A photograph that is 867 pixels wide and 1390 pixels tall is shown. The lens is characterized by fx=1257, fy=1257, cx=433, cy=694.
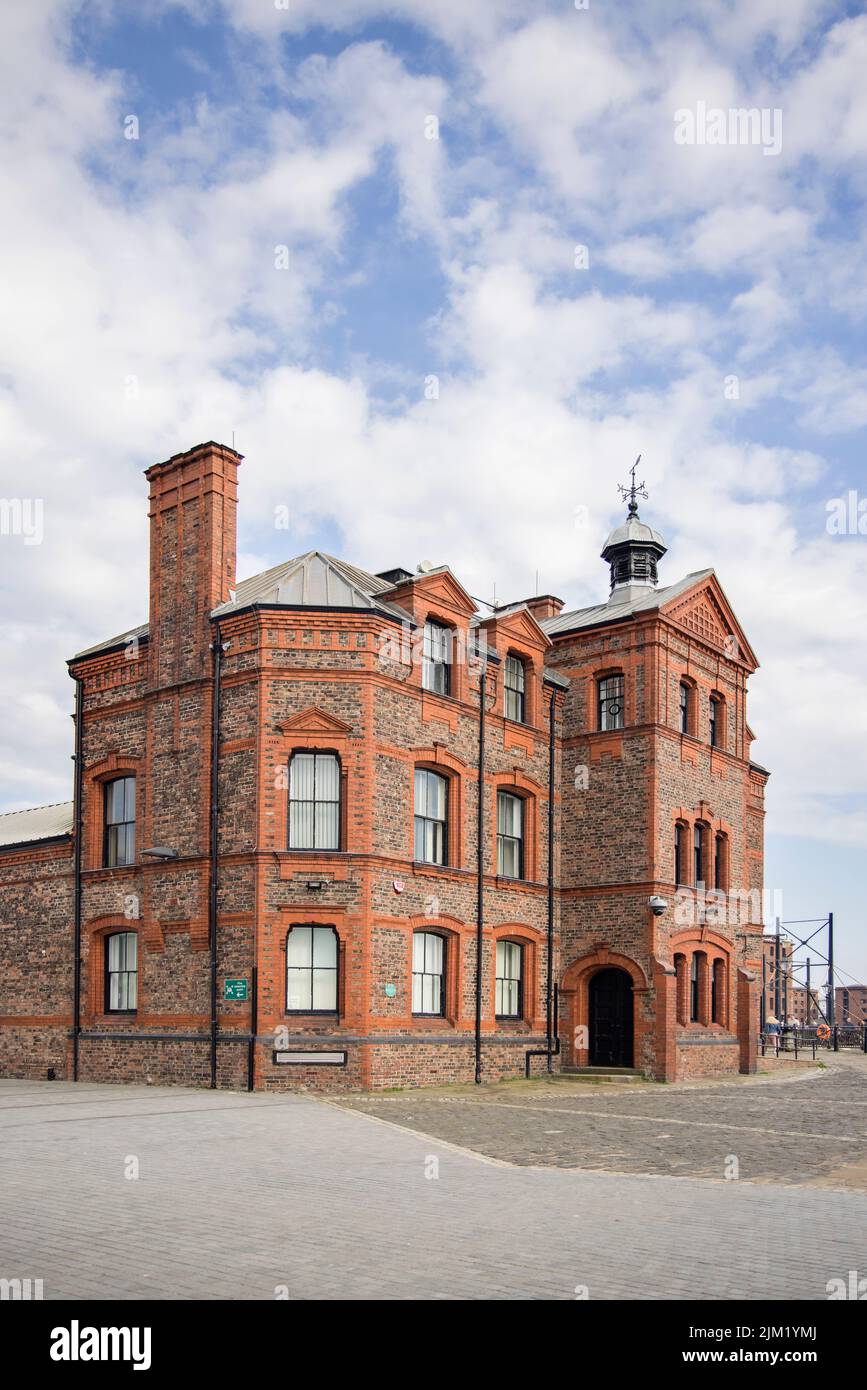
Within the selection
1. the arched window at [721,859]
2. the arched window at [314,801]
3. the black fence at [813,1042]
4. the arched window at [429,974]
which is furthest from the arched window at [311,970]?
the black fence at [813,1042]

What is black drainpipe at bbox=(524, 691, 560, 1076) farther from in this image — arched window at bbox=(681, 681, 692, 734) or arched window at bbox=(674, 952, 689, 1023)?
arched window at bbox=(681, 681, 692, 734)

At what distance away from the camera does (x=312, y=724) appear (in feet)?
78.7

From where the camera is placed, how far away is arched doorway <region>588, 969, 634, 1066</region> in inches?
1130

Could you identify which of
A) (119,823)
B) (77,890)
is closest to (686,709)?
(119,823)

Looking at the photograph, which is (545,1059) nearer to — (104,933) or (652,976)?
(652,976)

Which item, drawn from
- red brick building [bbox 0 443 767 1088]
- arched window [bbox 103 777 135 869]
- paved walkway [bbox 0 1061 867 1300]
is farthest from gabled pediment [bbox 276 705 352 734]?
paved walkway [bbox 0 1061 867 1300]

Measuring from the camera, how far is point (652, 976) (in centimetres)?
2831

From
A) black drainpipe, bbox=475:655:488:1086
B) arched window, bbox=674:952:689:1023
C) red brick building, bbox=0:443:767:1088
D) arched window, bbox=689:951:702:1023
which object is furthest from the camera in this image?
arched window, bbox=689:951:702:1023

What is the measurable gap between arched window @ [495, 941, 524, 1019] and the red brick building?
95mm

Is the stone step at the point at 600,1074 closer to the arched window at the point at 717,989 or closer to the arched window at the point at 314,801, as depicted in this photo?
the arched window at the point at 717,989
